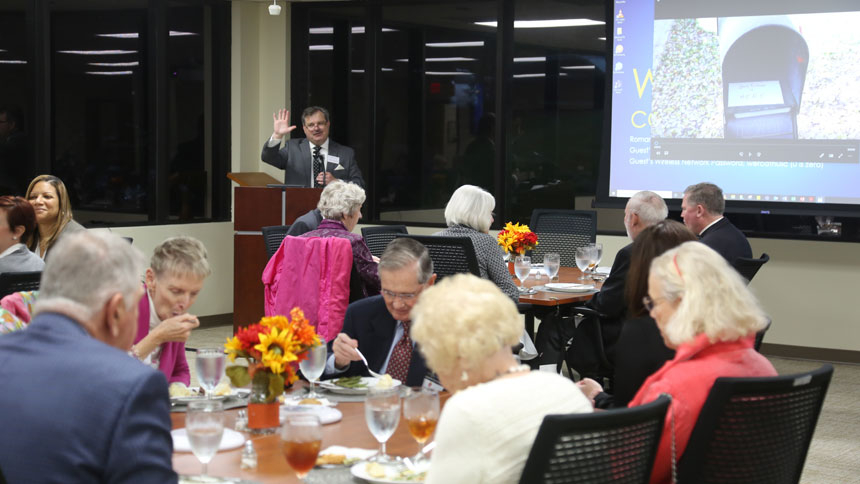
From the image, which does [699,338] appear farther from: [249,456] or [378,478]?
[249,456]

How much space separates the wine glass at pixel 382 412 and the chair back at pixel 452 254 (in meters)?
3.02

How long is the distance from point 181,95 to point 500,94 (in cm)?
296

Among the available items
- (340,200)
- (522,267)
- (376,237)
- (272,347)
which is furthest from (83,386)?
(376,237)

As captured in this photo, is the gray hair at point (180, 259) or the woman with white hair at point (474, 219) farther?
the woman with white hair at point (474, 219)

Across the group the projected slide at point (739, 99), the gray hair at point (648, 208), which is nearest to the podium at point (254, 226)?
the projected slide at point (739, 99)

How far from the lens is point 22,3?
26.2 feet

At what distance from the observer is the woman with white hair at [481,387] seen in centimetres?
199

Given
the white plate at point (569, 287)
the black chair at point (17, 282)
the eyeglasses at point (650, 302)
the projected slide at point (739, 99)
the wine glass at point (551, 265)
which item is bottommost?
the white plate at point (569, 287)

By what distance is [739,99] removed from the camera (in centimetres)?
805

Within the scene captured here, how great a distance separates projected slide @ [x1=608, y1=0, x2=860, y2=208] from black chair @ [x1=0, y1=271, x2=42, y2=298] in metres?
5.54

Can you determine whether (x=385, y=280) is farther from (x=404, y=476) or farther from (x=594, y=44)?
(x=594, y=44)

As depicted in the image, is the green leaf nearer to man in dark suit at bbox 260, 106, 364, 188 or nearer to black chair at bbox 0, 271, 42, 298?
black chair at bbox 0, 271, 42, 298

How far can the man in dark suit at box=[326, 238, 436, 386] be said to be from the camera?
3518 millimetres

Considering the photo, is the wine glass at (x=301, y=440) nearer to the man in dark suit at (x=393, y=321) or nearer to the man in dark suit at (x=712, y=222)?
the man in dark suit at (x=393, y=321)
